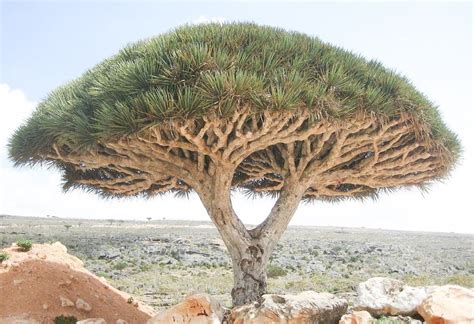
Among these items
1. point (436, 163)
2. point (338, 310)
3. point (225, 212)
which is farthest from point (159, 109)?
point (436, 163)

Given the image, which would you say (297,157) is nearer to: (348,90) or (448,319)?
(348,90)

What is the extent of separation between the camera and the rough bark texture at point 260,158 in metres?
8.27

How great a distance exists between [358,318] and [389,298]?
3.04ft

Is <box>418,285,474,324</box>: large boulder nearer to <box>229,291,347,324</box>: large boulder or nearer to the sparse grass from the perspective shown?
<box>229,291,347,324</box>: large boulder

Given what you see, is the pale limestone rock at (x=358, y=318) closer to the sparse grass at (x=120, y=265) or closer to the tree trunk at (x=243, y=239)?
the tree trunk at (x=243, y=239)

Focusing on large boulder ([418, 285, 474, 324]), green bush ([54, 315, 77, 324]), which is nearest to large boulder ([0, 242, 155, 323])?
green bush ([54, 315, 77, 324])

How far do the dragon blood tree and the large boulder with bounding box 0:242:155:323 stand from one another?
201 centimetres

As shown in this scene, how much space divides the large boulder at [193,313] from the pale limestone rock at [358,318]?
1863 mm

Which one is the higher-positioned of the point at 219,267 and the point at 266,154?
the point at 266,154

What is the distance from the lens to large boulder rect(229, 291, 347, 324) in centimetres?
759

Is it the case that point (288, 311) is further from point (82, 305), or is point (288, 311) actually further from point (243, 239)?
point (82, 305)

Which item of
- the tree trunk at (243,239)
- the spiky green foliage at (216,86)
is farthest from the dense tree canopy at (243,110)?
the tree trunk at (243,239)

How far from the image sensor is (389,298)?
8.35 meters

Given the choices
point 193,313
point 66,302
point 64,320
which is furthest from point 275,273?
point 193,313
